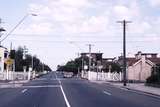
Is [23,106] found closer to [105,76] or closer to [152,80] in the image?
[152,80]

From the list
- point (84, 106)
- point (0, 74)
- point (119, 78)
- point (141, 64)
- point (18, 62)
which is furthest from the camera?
point (18, 62)

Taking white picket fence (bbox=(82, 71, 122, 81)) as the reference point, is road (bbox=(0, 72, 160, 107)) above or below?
below

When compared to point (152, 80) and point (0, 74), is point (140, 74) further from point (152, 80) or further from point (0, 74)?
point (152, 80)

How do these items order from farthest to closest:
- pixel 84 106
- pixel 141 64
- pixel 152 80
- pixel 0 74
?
1. pixel 141 64
2. pixel 0 74
3. pixel 152 80
4. pixel 84 106

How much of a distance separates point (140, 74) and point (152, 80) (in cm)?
4616

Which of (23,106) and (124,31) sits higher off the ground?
(124,31)

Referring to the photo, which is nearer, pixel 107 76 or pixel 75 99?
pixel 75 99

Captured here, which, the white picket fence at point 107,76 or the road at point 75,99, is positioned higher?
the white picket fence at point 107,76

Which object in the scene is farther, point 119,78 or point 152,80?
point 119,78

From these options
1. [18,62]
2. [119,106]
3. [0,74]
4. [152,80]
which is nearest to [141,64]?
[0,74]

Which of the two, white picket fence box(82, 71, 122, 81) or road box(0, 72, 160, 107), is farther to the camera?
white picket fence box(82, 71, 122, 81)

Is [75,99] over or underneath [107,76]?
underneath

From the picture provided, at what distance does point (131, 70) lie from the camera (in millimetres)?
102125

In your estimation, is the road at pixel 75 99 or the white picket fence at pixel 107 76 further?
the white picket fence at pixel 107 76
